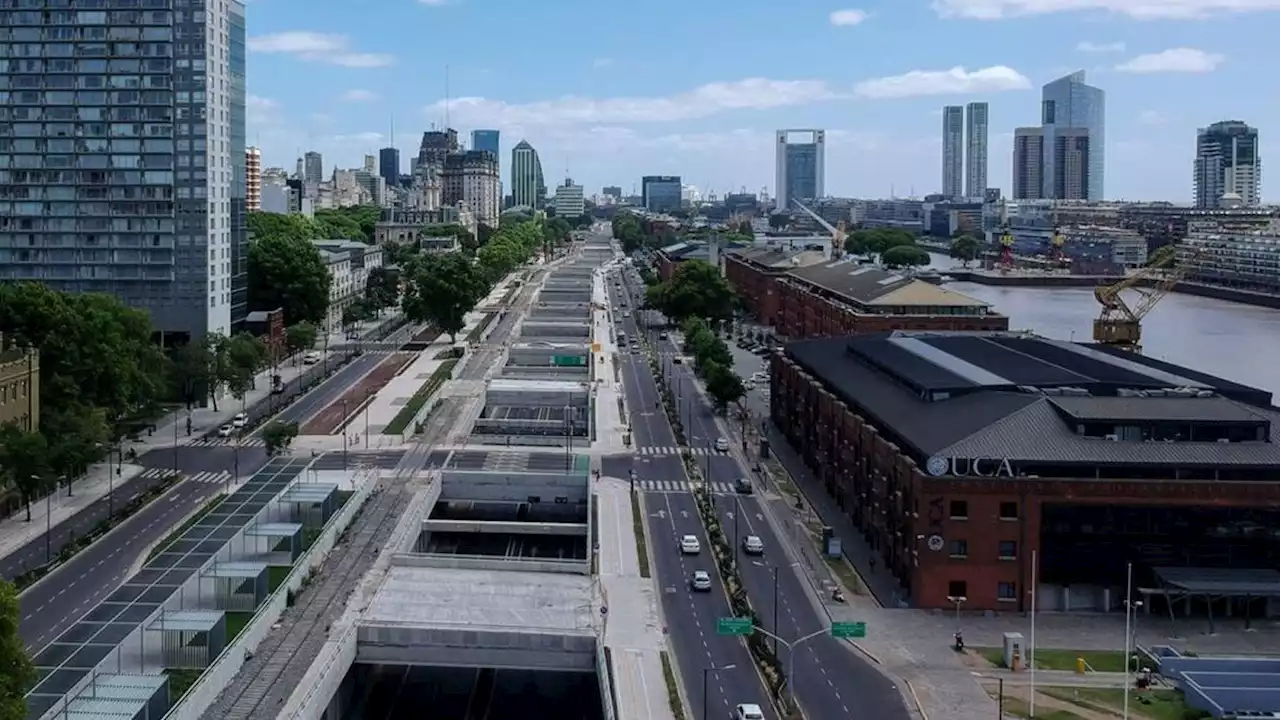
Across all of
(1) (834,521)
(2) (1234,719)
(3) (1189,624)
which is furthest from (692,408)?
(2) (1234,719)

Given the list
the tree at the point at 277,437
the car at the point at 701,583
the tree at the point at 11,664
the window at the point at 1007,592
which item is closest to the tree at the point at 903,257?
the tree at the point at 277,437

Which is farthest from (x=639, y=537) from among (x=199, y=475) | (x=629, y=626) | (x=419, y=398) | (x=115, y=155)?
(x=115, y=155)

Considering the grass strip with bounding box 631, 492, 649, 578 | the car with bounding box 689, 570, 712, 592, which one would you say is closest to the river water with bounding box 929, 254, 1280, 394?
the grass strip with bounding box 631, 492, 649, 578

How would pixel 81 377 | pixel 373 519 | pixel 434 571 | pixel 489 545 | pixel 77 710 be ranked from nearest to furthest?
1. pixel 77 710
2. pixel 434 571
3. pixel 373 519
4. pixel 489 545
5. pixel 81 377

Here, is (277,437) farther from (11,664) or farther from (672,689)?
(11,664)

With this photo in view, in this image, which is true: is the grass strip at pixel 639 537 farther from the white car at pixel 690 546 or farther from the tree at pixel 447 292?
the tree at pixel 447 292

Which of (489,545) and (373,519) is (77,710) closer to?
(373,519)
